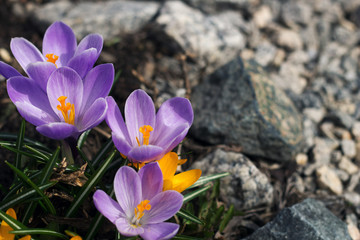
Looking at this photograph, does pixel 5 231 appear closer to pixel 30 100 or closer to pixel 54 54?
pixel 30 100

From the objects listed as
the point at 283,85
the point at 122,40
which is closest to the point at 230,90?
the point at 283,85

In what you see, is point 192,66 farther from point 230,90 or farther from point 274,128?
point 274,128

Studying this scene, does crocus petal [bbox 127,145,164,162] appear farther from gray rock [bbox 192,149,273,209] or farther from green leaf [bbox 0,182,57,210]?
gray rock [bbox 192,149,273,209]

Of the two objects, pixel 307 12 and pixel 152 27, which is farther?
pixel 307 12

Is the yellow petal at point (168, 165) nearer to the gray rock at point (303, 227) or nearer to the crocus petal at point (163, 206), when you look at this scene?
the crocus petal at point (163, 206)

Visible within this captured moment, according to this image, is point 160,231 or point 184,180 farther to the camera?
point 184,180

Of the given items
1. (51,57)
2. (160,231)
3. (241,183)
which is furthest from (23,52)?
(241,183)
